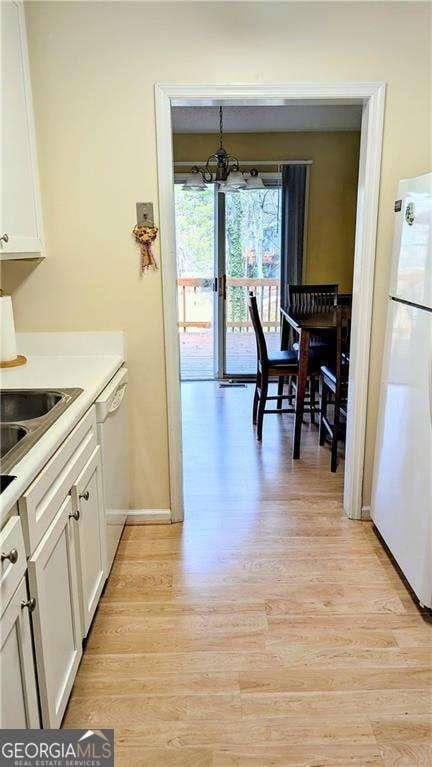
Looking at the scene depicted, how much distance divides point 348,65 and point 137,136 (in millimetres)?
986

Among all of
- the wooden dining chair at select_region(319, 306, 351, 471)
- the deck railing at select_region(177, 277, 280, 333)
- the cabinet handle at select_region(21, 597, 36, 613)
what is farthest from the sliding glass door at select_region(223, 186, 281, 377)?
the cabinet handle at select_region(21, 597, 36, 613)

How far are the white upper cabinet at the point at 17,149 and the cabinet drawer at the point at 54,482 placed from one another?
77cm

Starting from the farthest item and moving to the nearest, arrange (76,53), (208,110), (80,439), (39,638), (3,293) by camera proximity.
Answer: (208,110), (3,293), (76,53), (80,439), (39,638)

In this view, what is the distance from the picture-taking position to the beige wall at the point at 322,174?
16.9ft

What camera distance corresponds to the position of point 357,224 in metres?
2.57

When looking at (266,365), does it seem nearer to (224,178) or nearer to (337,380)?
(337,380)

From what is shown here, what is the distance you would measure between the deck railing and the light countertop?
2956 mm

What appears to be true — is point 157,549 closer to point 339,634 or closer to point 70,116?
point 339,634

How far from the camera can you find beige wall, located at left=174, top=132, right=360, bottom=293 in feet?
16.9

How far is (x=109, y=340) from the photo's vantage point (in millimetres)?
2586

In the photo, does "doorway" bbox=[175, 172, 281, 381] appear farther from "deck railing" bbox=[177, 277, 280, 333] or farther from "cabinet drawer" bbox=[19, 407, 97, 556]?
"cabinet drawer" bbox=[19, 407, 97, 556]

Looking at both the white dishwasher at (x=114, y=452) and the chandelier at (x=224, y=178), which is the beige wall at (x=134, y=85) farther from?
the chandelier at (x=224, y=178)

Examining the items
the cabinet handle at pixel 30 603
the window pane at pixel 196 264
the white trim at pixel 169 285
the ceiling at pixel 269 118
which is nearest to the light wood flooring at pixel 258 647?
the white trim at pixel 169 285

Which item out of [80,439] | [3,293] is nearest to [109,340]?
[3,293]
